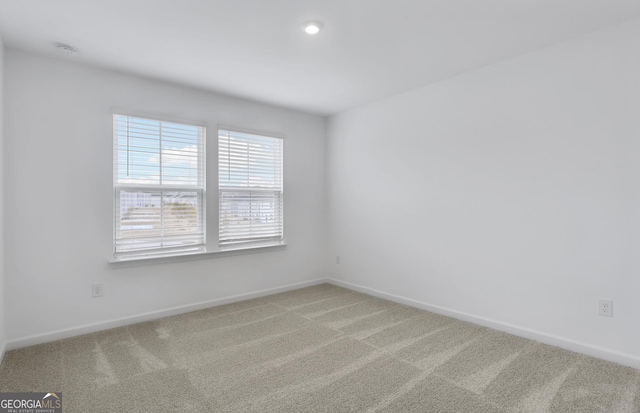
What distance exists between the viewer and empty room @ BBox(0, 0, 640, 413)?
2.20 metres

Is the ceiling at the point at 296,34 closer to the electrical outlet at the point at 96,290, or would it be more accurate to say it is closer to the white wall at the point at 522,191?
the white wall at the point at 522,191

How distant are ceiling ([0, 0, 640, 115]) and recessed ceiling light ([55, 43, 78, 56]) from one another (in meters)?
0.05

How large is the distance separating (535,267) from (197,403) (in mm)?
2814

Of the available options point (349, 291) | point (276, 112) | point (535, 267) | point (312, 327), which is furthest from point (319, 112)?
point (535, 267)

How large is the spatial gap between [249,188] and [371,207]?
5.19 ft

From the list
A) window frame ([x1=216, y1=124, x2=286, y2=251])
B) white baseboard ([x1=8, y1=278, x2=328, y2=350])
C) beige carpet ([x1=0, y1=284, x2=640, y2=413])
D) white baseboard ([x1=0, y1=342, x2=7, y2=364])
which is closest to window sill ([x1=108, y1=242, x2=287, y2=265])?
window frame ([x1=216, y1=124, x2=286, y2=251])

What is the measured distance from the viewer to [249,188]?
415 cm

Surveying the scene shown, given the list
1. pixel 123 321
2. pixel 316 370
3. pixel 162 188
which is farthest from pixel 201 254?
pixel 316 370

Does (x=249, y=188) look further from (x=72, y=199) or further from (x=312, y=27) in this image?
(x=312, y=27)

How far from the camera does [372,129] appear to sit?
4.25 metres

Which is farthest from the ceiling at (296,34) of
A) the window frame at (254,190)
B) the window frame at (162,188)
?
the window frame at (254,190)

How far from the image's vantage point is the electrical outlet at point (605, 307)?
2463 millimetres

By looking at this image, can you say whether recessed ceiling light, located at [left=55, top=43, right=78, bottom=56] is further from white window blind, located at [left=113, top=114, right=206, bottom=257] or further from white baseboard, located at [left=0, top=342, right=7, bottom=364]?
white baseboard, located at [left=0, top=342, right=7, bottom=364]

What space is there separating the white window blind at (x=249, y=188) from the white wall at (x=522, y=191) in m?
1.26
